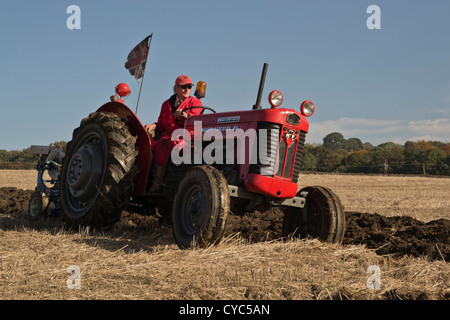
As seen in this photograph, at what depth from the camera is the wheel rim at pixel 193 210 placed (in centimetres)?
464

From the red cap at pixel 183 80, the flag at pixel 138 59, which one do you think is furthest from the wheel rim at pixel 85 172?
the flag at pixel 138 59

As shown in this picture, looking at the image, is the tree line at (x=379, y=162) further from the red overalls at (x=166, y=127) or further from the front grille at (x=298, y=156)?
the front grille at (x=298, y=156)

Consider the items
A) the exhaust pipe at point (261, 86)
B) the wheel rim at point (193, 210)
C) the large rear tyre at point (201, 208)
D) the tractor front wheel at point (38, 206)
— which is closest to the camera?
the large rear tyre at point (201, 208)

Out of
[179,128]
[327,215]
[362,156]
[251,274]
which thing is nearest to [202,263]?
[251,274]

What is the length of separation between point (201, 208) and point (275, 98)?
4.44 ft

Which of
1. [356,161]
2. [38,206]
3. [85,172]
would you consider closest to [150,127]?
[85,172]

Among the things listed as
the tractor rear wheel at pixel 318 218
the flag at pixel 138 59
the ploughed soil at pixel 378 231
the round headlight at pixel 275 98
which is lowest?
the ploughed soil at pixel 378 231

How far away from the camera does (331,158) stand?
35938 mm

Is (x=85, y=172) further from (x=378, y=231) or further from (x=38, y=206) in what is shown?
(x=378, y=231)

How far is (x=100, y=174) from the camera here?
5789 mm

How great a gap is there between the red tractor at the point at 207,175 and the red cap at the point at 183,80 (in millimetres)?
622
